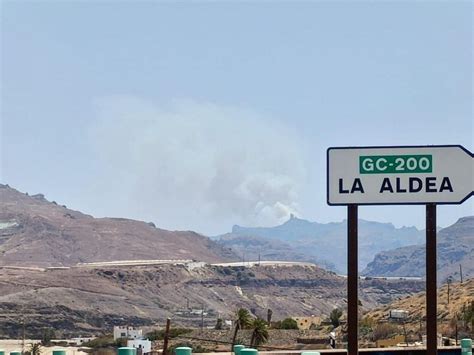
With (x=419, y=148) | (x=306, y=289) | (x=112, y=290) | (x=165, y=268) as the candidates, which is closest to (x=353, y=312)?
(x=419, y=148)

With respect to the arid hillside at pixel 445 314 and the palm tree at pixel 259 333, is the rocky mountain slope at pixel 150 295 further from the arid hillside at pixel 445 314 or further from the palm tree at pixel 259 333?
the palm tree at pixel 259 333

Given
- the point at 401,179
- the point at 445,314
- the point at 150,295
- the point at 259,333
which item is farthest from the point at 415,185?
the point at 150,295

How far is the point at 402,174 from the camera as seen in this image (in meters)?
6.77

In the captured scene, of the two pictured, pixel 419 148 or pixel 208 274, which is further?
pixel 208 274

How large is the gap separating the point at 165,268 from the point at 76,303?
35580 millimetres

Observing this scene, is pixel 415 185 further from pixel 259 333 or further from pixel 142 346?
pixel 259 333

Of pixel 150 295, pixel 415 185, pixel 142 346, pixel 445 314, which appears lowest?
pixel 142 346

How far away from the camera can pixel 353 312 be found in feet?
22.6

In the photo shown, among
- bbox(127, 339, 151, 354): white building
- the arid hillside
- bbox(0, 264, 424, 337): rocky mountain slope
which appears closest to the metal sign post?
bbox(127, 339, 151, 354): white building

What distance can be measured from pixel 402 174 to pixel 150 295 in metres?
148

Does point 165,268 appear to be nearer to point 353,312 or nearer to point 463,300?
point 463,300

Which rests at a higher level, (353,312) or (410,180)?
(410,180)

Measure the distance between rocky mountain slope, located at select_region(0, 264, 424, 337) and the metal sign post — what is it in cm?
10610

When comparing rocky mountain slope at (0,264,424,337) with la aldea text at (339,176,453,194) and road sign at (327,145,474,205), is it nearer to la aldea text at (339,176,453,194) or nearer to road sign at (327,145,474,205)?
road sign at (327,145,474,205)
